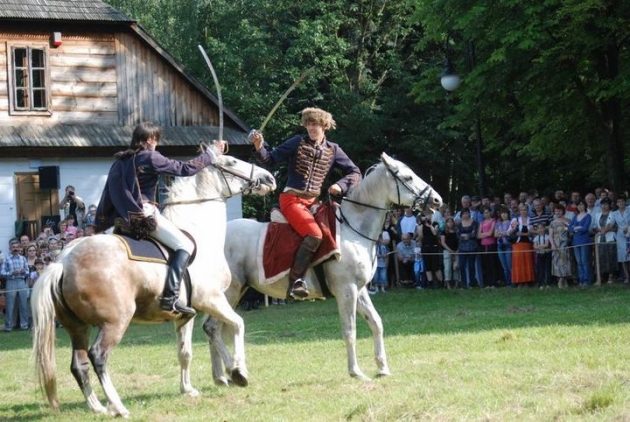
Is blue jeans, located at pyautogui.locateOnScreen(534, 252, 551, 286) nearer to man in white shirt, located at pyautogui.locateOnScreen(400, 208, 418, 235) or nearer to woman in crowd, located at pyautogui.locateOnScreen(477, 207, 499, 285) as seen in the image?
woman in crowd, located at pyautogui.locateOnScreen(477, 207, 499, 285)

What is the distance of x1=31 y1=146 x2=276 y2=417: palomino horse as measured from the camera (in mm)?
10680

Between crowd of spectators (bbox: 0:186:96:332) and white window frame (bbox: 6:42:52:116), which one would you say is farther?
white window frame (bbox: 6:42:52:116)

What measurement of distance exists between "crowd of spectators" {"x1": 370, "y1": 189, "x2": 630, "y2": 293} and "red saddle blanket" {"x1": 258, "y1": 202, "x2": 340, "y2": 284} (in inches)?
347

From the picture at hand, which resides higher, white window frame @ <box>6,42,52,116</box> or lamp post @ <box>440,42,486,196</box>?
white window frame @ <box>6,42,52,116</box>

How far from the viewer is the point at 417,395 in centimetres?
1074

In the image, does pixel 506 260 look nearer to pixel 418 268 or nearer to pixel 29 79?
pixel 418 268

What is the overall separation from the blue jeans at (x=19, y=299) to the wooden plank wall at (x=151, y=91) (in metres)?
9.52

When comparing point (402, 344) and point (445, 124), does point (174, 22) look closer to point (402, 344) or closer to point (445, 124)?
point (445, 124)

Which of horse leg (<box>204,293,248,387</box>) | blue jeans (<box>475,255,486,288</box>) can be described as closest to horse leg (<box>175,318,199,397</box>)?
horse leg (<box>204,293,248,387</box>)

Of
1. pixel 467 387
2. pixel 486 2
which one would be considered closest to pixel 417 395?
pixel 467 387

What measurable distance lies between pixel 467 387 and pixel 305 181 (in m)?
3.28

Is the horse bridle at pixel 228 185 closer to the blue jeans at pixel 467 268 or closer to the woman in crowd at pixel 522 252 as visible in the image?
the woman in crowd at pixel 522 252

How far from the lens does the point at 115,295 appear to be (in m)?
10.8

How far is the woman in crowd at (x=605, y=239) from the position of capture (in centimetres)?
2336
